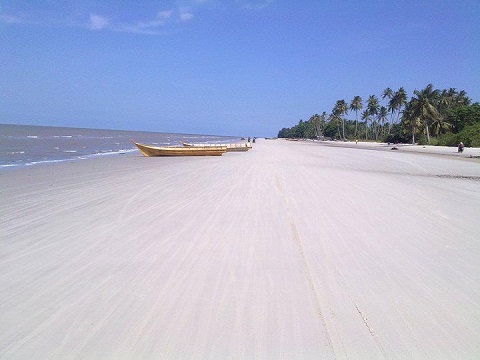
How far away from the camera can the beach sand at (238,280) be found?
272 cm

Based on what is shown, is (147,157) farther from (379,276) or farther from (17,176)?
(379,276)

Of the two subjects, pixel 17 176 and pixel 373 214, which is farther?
pixel 17 176

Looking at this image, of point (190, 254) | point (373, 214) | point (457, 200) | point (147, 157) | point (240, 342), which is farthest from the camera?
point (147, 157)

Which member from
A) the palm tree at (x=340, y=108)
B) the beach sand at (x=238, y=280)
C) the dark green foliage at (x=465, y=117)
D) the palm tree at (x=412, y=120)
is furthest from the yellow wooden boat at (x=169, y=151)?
the palm tree at (x=340, y=108)

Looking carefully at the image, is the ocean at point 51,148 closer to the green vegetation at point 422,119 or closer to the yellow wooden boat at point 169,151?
the yellow wooden boat at point 169,151

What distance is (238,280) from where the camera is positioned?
382 cm

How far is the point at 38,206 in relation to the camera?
759 centimetres

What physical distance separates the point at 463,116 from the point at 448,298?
62187 mm

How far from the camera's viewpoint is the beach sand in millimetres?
2721

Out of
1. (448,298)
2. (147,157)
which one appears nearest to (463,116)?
(147,157)

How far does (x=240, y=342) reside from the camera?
2709 mm

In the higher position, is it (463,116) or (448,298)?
(463,116)

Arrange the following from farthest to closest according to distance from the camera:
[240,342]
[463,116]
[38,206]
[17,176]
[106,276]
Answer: [463,116] < [17,176] < [38,206] < [106,276] < [240,342]

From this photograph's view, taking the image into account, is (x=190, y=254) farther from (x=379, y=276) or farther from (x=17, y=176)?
(x=17, y=176)
